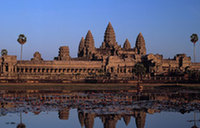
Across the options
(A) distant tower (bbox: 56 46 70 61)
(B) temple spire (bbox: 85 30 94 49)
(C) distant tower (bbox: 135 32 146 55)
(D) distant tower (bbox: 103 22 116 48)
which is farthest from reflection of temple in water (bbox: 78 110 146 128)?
(C) distant tower (bbox: 135 32 146 55)

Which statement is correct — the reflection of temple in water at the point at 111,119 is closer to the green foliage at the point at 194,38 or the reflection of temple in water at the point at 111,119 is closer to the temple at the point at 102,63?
the temple at the point at 102,63

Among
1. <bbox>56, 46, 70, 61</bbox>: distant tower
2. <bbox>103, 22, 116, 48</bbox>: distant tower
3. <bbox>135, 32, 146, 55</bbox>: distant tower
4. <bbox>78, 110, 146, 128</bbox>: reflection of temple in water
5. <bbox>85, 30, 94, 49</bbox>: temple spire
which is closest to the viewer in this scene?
<bbox>78, 110, 146, 128</bbox>: reflection of temple in water

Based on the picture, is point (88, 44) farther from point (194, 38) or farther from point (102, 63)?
point (194, 38)

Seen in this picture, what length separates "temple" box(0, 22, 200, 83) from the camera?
415ft

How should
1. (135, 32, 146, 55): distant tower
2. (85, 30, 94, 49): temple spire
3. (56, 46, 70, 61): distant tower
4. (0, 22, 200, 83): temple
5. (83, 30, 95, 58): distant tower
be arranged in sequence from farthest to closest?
(135, 32, 146, 55): distant tower → (85, 30, 94, 49): temple spire → (83, 30, 95, 58): distant tower → (56, 46, 70, 61): distant tower → (0, 22, 200, 83): temple

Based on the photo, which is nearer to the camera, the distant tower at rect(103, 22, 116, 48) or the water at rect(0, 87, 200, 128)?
the water at rect(0, 87, 200, 128)

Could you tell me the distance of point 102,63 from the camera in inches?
5960

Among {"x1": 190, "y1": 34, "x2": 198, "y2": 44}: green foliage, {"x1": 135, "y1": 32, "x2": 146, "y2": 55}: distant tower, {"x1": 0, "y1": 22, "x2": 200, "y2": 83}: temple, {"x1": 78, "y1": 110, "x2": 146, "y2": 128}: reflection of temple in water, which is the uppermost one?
{"x1": 135, "y1": 32, "x2": 146, "y2": 55}: distant tower

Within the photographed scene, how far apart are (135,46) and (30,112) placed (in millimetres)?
163108

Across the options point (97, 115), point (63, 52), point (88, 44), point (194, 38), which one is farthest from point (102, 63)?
point (97, 115)

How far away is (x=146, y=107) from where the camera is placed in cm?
3462

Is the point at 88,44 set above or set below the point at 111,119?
above

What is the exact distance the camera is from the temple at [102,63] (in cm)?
12656

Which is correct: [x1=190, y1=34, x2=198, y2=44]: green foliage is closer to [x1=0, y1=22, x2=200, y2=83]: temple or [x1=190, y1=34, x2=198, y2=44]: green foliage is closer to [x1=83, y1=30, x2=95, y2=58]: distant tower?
[x1=0, y1=22, x2=200, y2=83]: temple
